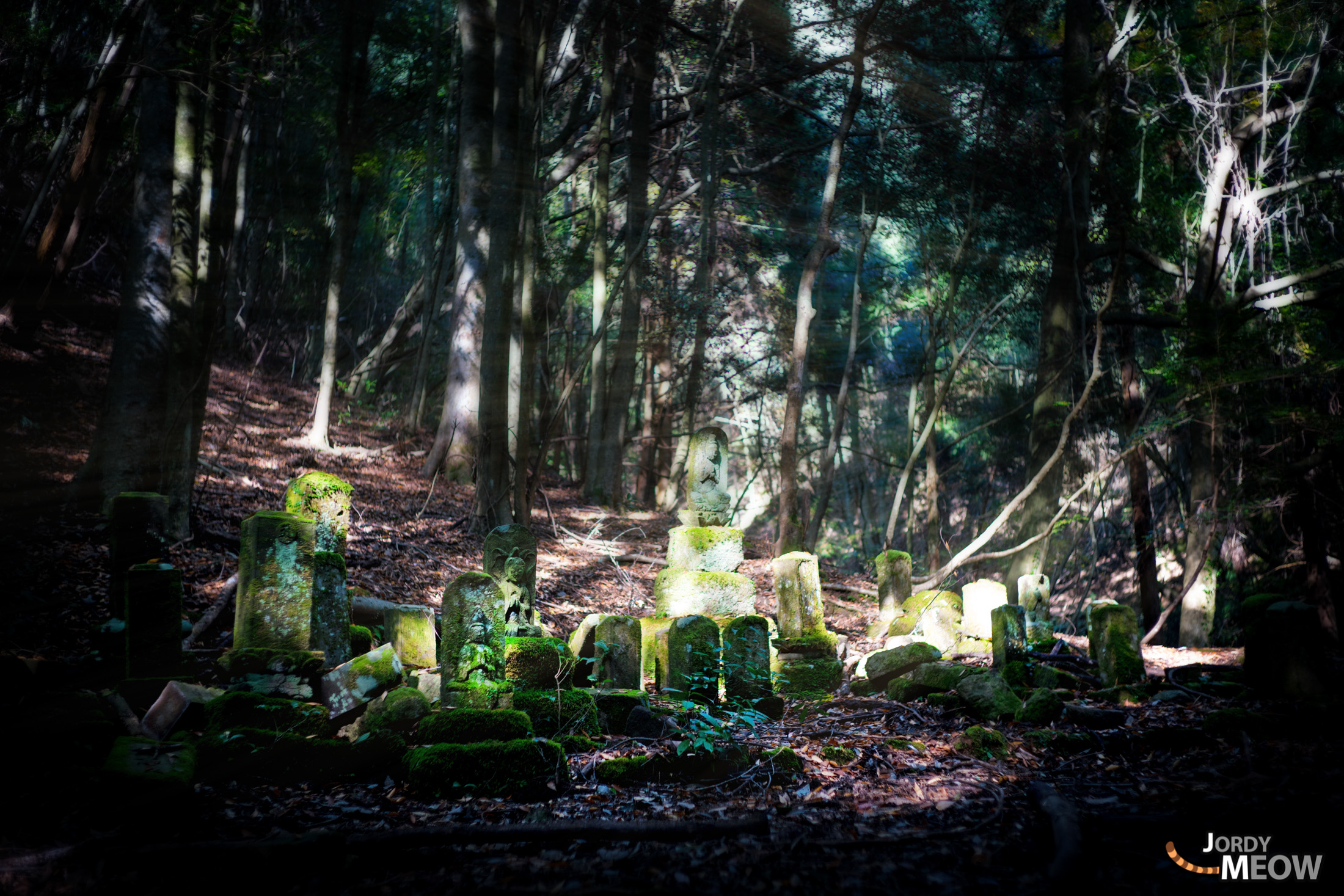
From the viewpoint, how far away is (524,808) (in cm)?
403

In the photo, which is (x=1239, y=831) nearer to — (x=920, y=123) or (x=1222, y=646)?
(x=1222, y=646)

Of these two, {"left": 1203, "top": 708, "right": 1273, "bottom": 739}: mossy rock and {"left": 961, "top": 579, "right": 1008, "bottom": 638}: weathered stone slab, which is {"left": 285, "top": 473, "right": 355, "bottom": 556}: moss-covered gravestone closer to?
{"left": 1203, "top": 708, "right": 1273, "bottom": 739}: mossy rock

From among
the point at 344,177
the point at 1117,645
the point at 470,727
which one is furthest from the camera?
the point at 344,177

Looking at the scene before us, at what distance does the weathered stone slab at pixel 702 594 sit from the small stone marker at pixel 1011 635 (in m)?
2.49

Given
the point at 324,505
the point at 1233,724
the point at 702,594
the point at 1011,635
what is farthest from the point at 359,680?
the point at 1011,635

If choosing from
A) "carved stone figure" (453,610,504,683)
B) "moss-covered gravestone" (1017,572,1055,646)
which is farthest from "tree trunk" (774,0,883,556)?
"carved stone figure" (453,610,504,683)

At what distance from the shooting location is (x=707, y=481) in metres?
8.40

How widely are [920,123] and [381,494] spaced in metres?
12.6

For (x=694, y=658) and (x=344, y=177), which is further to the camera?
(x=344, y=177)

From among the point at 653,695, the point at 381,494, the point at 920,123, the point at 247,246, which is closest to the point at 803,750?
the point at 653,695

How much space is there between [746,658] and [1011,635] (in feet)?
9.97

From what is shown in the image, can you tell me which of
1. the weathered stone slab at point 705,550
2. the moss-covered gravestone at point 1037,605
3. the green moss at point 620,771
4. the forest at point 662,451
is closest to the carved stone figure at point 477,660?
the forest at point 662,451

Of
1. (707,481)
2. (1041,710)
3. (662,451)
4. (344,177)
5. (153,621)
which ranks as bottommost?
(1041,710)

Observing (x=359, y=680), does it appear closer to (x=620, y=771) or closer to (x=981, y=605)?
(x=620, y=771)
